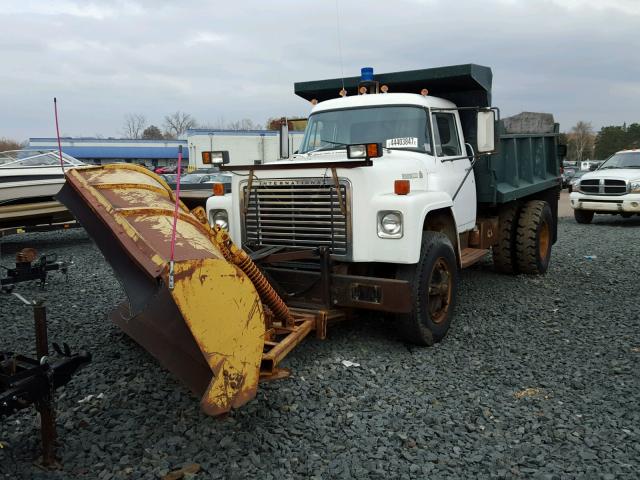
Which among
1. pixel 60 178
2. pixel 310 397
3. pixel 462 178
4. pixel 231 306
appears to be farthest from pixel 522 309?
pixel 60 178

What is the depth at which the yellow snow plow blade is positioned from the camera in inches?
120

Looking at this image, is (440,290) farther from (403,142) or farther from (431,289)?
(403,142)

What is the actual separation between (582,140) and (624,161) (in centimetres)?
Result: 7774

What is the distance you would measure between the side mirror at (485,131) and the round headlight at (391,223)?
166 centimetres

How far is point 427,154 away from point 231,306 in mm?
3222

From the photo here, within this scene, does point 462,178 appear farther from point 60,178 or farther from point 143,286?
point 60,178

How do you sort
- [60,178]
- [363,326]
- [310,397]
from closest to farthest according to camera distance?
1. [310,397]
2. [363,326]
3. [60,178]

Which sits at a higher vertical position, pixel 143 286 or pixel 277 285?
pixel 143 286

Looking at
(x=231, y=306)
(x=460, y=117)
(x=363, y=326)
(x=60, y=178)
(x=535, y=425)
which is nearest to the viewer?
(x=231, y=306)

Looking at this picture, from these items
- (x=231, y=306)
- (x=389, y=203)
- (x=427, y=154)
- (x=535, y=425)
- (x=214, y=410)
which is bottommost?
(x=535, y=425)

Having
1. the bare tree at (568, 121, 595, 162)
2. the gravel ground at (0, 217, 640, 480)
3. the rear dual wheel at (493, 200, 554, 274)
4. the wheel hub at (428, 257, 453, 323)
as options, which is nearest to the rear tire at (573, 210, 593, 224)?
the rear dual wheel at (493, 200, 554, 274)

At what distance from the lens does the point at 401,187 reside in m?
4.79

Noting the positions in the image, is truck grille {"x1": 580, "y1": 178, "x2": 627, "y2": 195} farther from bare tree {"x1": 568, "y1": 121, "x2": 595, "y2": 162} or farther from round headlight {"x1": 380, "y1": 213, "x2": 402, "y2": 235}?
bare tree {"x1": 568, "y1": 121, "x2": 595, "y2": 162}

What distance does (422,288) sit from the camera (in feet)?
16.2
